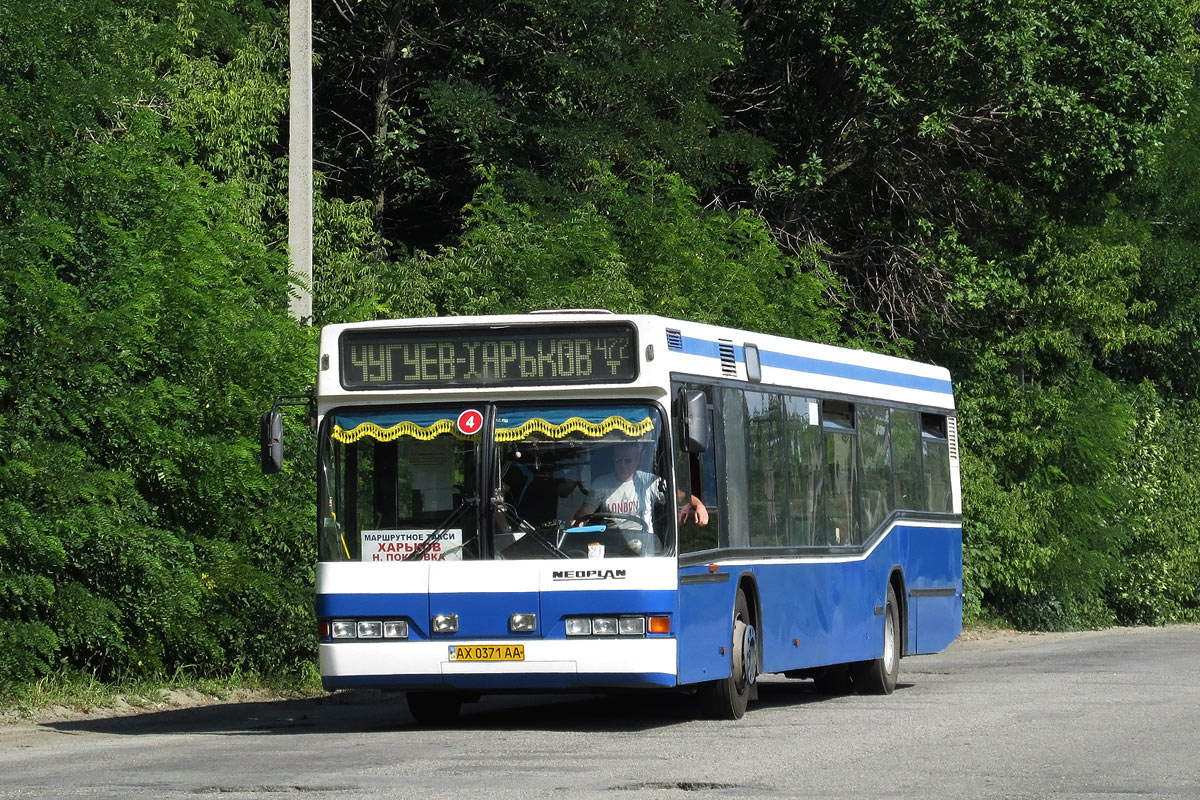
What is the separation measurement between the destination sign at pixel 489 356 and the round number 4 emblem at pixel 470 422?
21 centimetres

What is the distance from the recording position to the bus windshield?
44.0 ft

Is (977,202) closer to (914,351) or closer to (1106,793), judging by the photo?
(914,351)

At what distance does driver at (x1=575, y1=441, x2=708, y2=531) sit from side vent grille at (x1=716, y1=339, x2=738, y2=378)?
1.63 m

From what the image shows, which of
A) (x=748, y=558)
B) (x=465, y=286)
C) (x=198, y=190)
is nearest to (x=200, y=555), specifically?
(x=198, y=190)

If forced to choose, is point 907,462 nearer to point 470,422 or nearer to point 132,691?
point 470,422

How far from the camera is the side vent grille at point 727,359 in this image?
586 inches

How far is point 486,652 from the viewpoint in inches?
527

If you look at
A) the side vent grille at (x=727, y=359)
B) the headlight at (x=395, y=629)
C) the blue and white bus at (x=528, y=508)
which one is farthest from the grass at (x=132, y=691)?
Result: the side vent grille at (x=727, y=359)

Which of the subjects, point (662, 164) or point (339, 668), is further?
point (662, 164)

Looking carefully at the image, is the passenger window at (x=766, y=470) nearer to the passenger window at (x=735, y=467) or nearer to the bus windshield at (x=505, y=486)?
the passenger window at (x=735, y=467)

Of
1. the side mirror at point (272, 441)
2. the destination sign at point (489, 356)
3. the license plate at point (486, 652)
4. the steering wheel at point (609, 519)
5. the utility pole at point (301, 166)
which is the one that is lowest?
the license plate at point (486, 652)

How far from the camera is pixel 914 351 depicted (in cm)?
3691

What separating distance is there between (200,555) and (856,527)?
5.71 metres

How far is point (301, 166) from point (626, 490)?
7072mm
